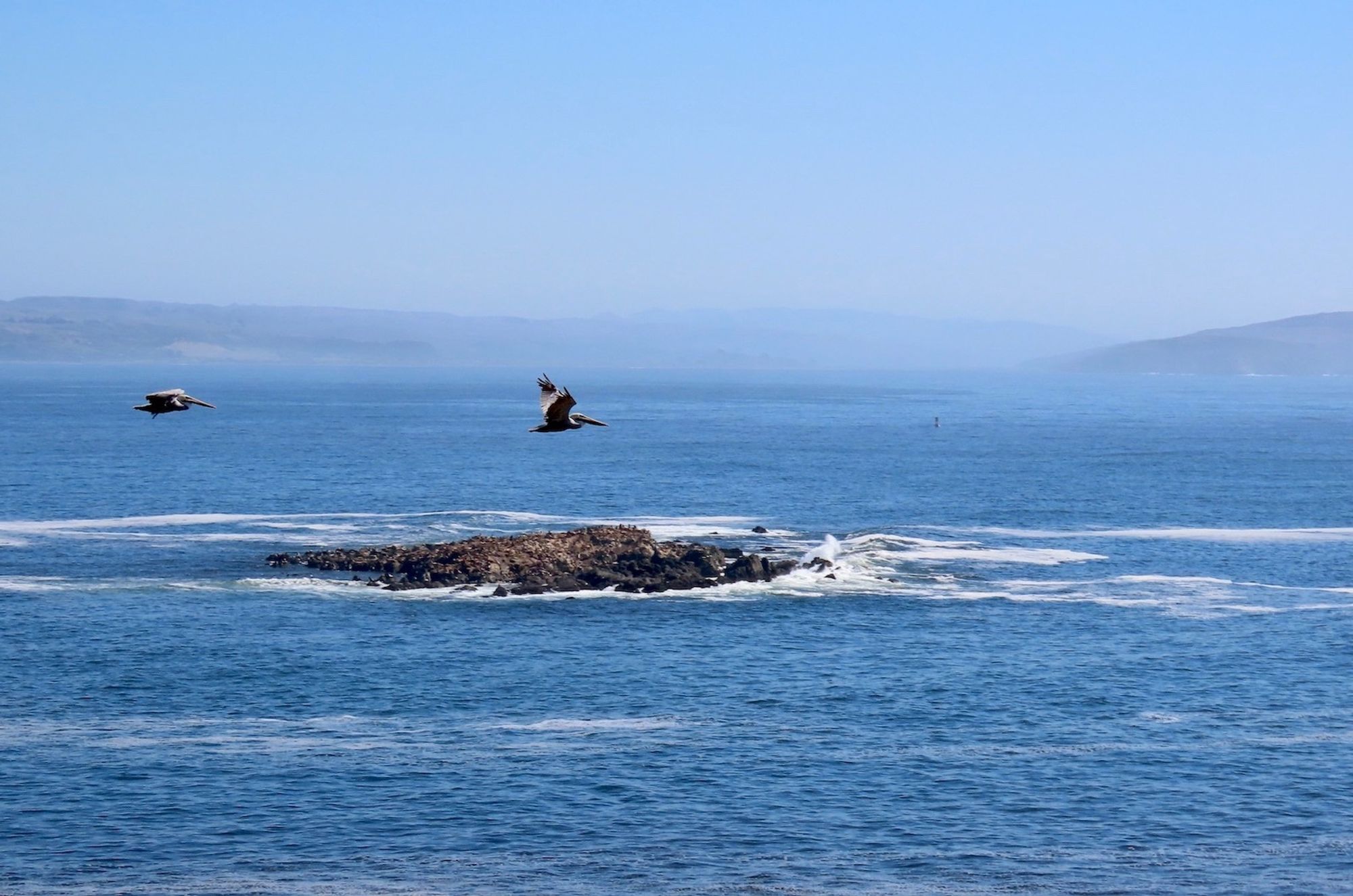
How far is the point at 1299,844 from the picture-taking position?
1762 inches

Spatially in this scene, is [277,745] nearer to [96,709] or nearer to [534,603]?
[96,709]

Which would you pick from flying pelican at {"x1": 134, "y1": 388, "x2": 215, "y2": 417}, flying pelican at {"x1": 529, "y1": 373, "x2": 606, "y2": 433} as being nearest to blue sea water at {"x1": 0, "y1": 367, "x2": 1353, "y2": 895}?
flying pelican at {"x1": 529, "y1": 373, "x2": 606, "y2": 433}

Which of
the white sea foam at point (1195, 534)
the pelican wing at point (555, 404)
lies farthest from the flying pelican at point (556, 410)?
the white sea foam at point (1195, 534)

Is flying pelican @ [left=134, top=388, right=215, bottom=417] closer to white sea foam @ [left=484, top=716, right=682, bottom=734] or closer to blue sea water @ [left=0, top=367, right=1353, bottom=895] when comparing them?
blue sea water @ [left=0, top=367, right=1353, bottom=895]

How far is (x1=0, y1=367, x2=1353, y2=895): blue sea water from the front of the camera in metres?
43.1

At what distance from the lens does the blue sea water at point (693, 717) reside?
43094mm

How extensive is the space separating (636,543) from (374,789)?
3866cm

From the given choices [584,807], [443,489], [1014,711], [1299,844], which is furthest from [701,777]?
[443,489]

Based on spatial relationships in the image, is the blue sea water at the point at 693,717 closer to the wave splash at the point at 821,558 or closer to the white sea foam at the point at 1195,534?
the wave splash at the point at 821,558

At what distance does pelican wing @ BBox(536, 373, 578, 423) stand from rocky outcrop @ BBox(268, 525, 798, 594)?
4878 cm

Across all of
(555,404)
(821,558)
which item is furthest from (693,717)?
(821,558)

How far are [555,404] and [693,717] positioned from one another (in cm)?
2850

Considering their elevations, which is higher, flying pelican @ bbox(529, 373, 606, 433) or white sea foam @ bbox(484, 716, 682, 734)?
flying pelican @ bbox(529, 373, 606, 433)

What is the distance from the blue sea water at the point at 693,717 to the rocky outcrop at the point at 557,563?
2276 mm
